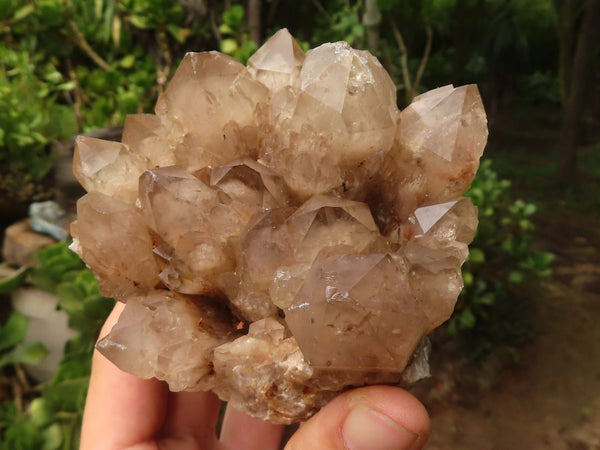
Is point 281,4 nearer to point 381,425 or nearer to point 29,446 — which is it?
point 29,446

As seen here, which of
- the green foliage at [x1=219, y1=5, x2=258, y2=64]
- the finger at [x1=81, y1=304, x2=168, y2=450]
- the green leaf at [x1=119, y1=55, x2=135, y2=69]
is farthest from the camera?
the green leaf at [x1=119, y1=55, x2=135, y2=69]

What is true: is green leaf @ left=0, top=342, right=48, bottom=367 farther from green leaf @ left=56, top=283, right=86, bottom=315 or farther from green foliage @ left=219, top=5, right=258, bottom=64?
green foliage @ left=219, top=5, right=258, bottom=64

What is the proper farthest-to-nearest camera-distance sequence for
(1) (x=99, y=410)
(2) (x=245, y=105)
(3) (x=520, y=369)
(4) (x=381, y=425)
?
(3) (x=520, y=369) < (1) (x=99, y=410) < (2) (x=245, y=105) < (4) (x=381, y=425)

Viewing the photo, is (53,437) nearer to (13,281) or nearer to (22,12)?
(13,281)

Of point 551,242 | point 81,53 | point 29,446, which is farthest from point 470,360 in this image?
point 81,53

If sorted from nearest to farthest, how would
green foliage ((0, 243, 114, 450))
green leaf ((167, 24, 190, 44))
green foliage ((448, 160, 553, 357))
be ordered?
green foliage ((0, 243, 114, 450)) → green foliage ((448, 160, 553, 357)) → green leaf ((167, 24, 190, 44))

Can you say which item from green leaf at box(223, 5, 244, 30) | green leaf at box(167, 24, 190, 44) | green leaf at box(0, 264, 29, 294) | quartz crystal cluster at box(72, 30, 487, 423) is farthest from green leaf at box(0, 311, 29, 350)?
green leaf at box(167, 24, 190, 44)

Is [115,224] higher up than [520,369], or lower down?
higher up

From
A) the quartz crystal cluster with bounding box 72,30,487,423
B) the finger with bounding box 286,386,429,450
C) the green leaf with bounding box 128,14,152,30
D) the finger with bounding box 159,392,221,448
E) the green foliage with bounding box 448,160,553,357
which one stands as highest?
the quartz crystal cluster with bounding box 72,30,487,423
